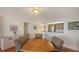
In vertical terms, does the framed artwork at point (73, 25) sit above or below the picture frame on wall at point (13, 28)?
above

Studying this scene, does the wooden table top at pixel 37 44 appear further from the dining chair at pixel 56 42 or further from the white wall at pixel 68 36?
the white wall at pixel 68 36

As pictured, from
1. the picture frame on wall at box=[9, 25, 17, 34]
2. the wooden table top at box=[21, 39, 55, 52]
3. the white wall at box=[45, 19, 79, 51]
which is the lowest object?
the wooden table top at box=[21, 39, 55, 52]

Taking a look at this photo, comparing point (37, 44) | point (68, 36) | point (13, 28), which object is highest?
point (13, 28)

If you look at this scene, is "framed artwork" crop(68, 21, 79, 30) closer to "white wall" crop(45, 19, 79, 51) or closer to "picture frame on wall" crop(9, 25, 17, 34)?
"white wall" crop(45, 19, 79, 51)

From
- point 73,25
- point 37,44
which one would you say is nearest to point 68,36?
point 73,25

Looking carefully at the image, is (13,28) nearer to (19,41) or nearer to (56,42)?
(19,41)

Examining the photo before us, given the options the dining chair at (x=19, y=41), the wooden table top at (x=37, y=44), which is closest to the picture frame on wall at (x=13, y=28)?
the dining chair at (x=19, y=41)

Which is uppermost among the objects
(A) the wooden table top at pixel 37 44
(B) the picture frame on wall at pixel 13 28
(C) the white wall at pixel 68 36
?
(B) the picture frame on wall at pixel 13 28

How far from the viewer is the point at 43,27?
4.27 ft

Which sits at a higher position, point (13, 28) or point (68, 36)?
point (13, 28)

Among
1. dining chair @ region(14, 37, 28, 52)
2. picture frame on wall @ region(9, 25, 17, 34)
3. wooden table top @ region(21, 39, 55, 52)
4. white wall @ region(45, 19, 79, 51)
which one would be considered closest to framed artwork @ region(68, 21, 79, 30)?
white wall @ region(45, 19, 79, 51)

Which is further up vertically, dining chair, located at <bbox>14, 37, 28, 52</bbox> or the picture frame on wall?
the picture frame on wall

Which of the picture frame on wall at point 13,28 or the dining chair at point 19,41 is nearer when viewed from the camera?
the picture frame on wall at point 13,28
